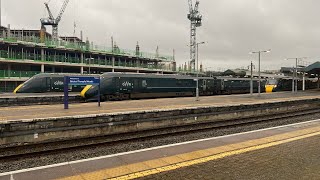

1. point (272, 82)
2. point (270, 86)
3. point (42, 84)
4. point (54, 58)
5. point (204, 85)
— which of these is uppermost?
point (54, 58)

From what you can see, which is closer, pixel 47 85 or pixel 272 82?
pixel 47 85

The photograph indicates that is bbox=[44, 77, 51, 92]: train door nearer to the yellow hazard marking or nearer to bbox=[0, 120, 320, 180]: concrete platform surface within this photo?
bbox=[0, 120, 320, 180]: concrete platform surface

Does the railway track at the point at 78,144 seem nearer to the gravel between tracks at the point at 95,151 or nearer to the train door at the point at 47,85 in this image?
the gravel between tracks at the point at 95,151

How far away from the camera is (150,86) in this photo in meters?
30.9

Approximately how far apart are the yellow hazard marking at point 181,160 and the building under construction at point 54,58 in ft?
147

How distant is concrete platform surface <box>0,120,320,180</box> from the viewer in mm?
7422

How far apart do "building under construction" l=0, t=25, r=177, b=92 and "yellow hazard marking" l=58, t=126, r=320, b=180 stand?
147 ft

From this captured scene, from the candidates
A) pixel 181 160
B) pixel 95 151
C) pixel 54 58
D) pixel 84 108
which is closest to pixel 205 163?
pixel 181 160

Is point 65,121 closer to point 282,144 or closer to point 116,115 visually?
point 116,115

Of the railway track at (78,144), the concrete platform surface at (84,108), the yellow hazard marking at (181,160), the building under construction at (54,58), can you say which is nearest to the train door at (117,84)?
the concrete platform surface at (84,108)

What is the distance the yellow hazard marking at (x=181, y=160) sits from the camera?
7.48 metres

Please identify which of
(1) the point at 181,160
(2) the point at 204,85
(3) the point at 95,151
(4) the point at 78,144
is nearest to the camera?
(1) the point at 181,160

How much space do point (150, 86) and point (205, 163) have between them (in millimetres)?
22783

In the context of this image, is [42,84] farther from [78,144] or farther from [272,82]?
[272,82]
